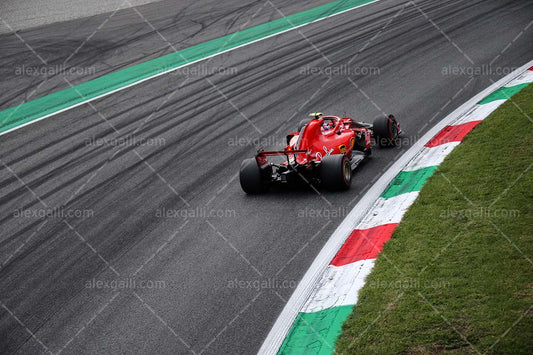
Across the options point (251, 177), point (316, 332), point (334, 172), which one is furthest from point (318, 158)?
point (316, 332)

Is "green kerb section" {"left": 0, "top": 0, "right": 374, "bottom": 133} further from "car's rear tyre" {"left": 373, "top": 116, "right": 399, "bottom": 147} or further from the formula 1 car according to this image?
"car's rear tyre" {"left": 373, "top": 116, "right": 399, "bottom": 147}

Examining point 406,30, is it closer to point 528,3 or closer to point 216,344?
point 528,3

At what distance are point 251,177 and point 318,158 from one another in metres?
1.14

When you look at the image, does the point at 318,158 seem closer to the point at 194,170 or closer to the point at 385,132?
the point at 385,132

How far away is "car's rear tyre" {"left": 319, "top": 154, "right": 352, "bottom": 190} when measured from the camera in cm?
791

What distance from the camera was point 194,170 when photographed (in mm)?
10000

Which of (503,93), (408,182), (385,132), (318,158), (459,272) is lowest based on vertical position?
(503,93)

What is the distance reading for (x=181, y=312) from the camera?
580cm

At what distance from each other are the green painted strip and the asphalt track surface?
781 mm

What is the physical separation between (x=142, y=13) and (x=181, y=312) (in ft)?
70.3

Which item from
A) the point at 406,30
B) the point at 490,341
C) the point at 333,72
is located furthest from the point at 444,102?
the point at 490,341

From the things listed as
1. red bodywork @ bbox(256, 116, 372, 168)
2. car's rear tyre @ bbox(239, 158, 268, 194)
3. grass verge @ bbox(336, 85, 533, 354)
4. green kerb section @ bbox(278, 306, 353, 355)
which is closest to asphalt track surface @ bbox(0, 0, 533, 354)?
car's rear tyre @ bbox(239, 158, 268, 194)

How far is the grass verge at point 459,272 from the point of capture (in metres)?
4.25

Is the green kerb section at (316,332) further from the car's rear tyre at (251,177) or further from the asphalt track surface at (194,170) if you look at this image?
the car's rear tyre at (251,177)
